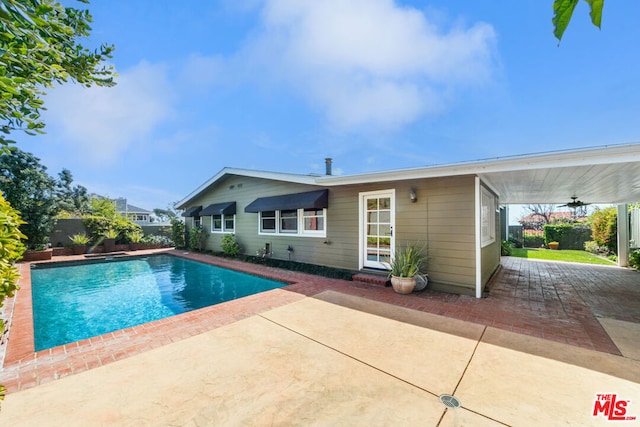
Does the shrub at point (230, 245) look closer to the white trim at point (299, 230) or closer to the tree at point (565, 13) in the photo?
the white trim at point (299, 230)

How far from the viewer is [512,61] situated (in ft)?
27.7

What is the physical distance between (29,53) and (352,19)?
6790 mm

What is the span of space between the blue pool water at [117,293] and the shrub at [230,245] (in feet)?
4.63

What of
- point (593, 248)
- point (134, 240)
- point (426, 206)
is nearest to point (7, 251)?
point (426, 206)

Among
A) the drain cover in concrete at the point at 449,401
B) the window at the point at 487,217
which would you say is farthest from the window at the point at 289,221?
the drain cover in concrete at the point at 449,401

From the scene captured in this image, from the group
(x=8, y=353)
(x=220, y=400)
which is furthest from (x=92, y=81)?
(x=8, y=353)

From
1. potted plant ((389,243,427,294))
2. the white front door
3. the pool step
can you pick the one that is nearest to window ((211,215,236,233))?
the white front door

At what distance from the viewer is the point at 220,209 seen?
13.6m

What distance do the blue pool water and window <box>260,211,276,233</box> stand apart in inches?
96.8

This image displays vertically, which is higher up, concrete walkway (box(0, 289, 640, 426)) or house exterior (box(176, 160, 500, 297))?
house exterior (box(176, 160, 500, 297))

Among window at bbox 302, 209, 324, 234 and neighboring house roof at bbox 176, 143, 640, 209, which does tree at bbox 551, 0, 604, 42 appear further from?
window at bbox 302, 209, 324, 234

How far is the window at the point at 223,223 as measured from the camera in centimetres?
1397

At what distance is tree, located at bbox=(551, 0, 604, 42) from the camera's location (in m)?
0.65

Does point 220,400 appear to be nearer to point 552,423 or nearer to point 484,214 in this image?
point 552,423
